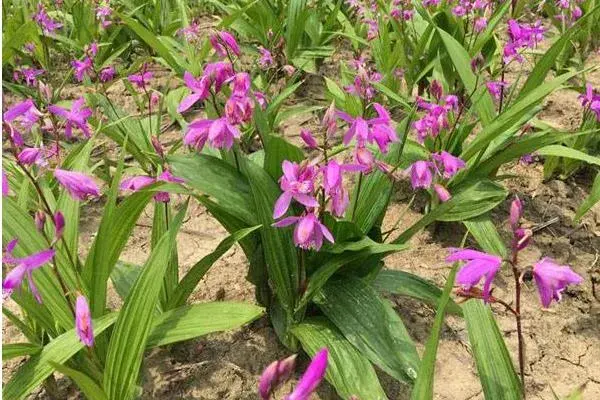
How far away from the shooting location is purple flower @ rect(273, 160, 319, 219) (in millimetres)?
1394

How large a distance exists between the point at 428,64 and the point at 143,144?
1641 mm

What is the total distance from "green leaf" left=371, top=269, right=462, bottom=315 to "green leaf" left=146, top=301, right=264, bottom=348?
1.48 feet

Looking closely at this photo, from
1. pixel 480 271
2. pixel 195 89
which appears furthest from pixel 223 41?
pixel 480 271

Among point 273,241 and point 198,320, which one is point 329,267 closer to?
point 273,241

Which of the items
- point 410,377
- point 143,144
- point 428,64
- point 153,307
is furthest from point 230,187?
point 428,64

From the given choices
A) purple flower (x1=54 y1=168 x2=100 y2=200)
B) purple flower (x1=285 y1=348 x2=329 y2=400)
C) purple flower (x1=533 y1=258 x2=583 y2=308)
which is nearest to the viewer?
purple flower (x1=285 y1=348 x2=329 y2=400)

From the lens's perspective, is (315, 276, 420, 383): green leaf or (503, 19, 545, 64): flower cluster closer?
(315, 276, 420, 383): green leaf

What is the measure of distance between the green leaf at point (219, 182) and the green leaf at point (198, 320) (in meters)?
0.27

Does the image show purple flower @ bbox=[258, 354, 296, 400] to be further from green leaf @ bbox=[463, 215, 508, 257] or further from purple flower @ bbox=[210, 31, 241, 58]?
green leaf @ bbox=[463, 215, 508, 257]

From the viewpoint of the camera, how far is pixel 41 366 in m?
1.46

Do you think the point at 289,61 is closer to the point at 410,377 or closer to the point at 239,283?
the point at 239,283

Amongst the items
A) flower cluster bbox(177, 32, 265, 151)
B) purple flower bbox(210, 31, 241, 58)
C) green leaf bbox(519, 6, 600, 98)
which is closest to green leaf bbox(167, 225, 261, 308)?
flower cluster bbox(177, 32, 265, 151)

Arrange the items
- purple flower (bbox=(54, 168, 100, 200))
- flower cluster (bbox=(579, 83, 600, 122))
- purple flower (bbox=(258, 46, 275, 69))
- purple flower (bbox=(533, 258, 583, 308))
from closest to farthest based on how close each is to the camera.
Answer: purple flower (bbox=(533, 258, 583, 308))
purple flower (bbox=(54, 168, 100, 200))
flower cluster (bbox=(579, 83, 600, 122))
purple flower (bbox=(258, 46, 275, 69))

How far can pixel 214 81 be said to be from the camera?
1605 mm
